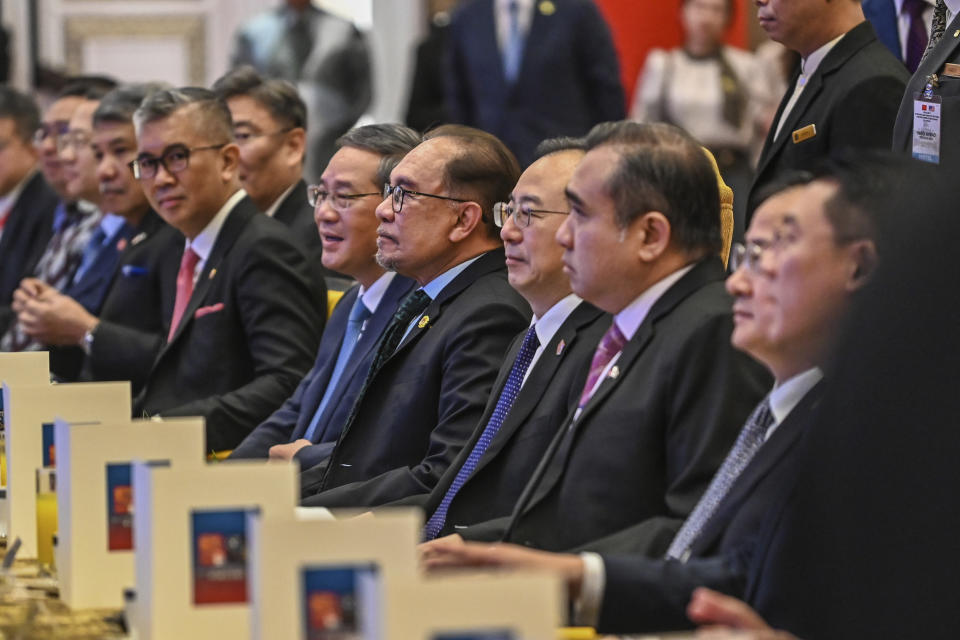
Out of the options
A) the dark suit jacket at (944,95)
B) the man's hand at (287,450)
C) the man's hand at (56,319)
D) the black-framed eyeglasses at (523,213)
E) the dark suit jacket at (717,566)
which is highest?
the dark suit jacket at (944,95)

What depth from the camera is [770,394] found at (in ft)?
8.27

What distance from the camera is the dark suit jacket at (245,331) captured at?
15.2 ft

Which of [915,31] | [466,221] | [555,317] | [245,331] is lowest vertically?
[245,331]

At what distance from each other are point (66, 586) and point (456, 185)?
155 cm

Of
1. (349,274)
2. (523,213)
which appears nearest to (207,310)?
(349,274)

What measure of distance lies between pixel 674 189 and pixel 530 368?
534mm

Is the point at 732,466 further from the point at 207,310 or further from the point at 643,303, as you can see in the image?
the point at 207,310

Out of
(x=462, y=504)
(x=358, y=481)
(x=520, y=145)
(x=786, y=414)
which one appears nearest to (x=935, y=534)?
(x=786, y=414)

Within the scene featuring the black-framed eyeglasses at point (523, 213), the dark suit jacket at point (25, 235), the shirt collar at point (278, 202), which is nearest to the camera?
the black-framed eyeglasses at point (523, 213)

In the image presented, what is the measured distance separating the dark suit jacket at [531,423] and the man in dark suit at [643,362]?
151 mm

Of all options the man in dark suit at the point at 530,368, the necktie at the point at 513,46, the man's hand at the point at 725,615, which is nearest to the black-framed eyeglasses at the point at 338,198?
the man in dark suit at the point at 530,368

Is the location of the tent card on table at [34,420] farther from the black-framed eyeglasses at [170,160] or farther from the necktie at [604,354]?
the black-framed eyeglasses at [170,160]

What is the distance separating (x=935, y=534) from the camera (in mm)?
2275

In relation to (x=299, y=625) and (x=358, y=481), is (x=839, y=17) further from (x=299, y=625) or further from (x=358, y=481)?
(x=299, y=625)
